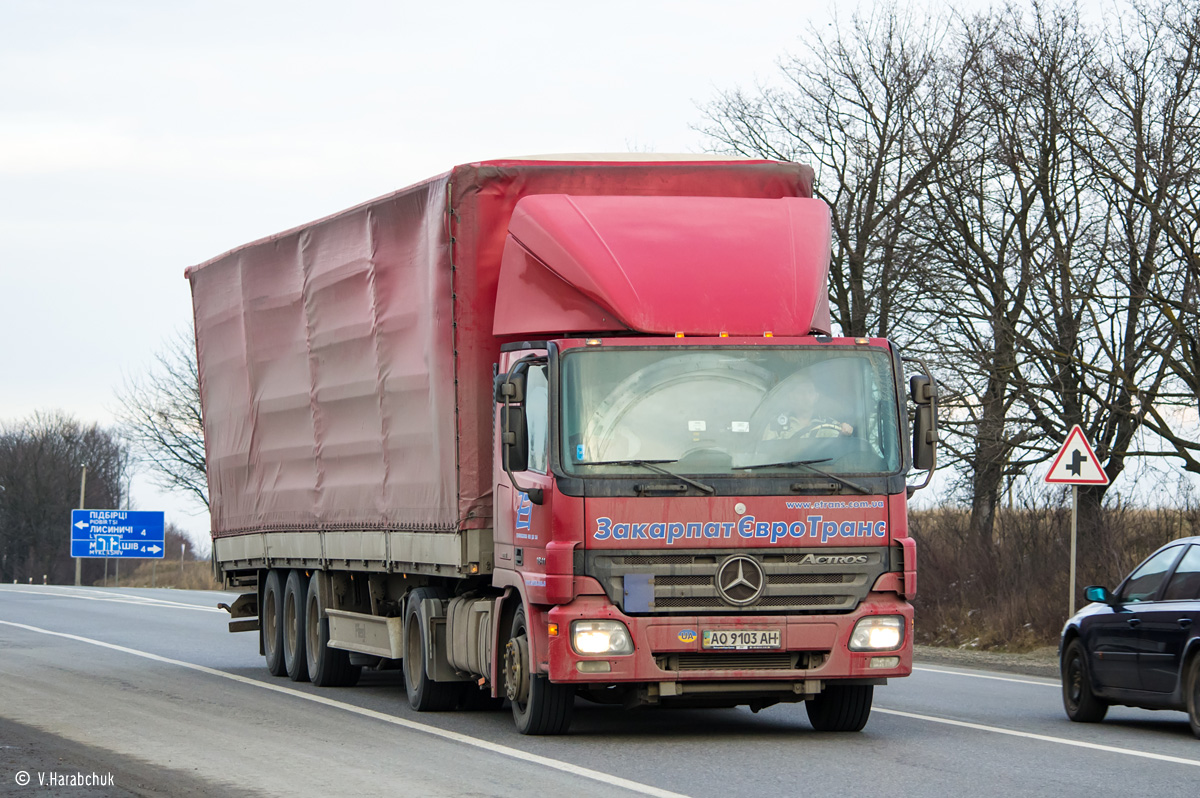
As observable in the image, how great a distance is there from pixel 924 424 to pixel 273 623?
30.7 ft

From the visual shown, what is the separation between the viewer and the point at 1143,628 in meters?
12.5

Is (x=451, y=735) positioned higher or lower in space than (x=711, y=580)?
lower

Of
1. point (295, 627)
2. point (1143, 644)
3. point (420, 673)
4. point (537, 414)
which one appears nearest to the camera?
point (537, 414)

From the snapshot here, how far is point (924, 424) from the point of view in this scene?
440 inches

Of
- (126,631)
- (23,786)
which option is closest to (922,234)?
(126,631)

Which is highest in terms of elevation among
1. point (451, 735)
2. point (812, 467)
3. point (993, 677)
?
point (812, 467)

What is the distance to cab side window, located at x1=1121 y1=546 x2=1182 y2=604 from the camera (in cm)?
1273

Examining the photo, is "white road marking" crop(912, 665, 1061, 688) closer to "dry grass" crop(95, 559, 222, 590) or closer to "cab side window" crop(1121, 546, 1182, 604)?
"cab side window" crop(1121, 546, 1182, 604)

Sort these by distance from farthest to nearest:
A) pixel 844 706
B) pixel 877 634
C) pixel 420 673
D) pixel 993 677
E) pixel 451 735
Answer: pixel 993 677 < pixel 420 673 < pixel 844 706 < pixel 451 735 < pixel 877 634

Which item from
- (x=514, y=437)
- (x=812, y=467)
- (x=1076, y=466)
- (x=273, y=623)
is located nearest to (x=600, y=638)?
(x=514, y=437)

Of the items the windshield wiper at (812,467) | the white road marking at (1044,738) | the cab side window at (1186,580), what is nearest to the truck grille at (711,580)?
the windshield wiper at (812,467)

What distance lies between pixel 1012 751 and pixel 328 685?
7.69 meters

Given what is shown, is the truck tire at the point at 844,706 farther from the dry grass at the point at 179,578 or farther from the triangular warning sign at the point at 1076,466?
the dry grass at the point at 179,578

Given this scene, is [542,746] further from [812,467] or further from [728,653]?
[812,467]
